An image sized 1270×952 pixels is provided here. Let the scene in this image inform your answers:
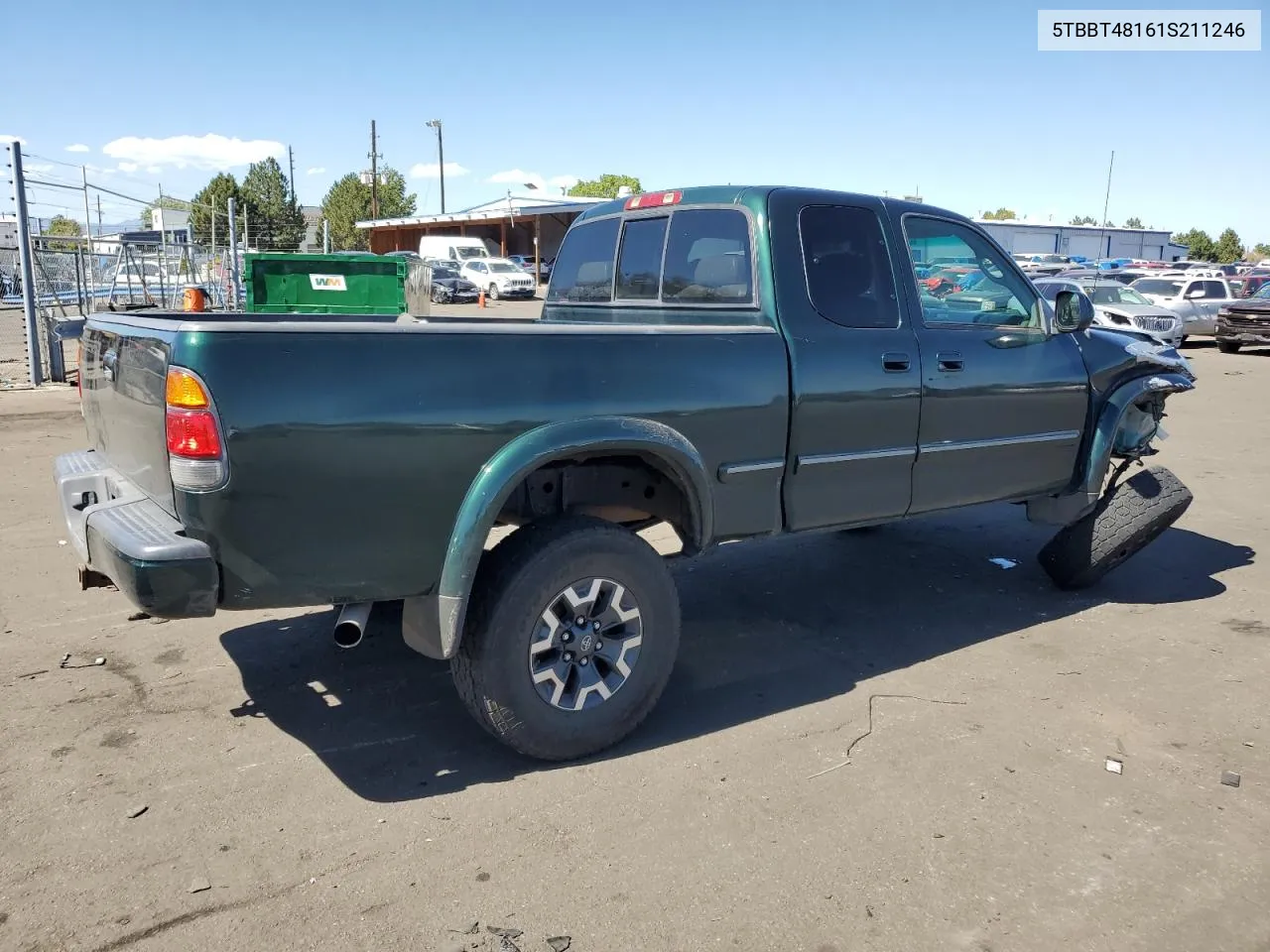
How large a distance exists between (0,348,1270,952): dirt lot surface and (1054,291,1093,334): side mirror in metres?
1.55

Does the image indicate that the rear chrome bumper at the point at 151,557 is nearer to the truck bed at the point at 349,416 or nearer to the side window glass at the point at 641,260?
the truck bed at the point at 349,416

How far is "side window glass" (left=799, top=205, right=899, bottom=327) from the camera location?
417 centimetres

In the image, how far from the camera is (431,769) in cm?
348

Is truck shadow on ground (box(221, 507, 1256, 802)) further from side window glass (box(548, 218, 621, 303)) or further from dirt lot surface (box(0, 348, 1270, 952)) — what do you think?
side window glass (box(548, 218, 621, 303))

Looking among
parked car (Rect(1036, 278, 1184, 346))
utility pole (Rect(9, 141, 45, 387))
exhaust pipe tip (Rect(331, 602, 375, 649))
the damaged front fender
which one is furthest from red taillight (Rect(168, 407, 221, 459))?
parked car (Rect(1036, 278, 1184, 346))

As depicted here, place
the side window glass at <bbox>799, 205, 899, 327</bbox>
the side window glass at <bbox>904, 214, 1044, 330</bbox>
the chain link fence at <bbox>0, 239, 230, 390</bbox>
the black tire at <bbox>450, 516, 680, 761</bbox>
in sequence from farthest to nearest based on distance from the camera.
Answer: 1. the chain link fence at <bbox>0, 239, 230, 390</bbox>
2. the side window glass at <bbox>904, 214, 1044, 330</bbox>
3. the side window glass at <bbox>799, 205, 899, 327</bbox>
4. the black tire at <bbox>450, 516, 680, 761</bbox>

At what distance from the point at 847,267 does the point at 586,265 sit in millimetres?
1509

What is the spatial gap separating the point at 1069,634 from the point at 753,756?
7.35ft

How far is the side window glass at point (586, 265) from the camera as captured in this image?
4992 mm

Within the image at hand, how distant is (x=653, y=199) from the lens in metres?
4.76

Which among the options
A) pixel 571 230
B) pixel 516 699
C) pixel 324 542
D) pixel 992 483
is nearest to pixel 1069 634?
pixel 992 483

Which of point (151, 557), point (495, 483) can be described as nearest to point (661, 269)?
point (495, 483)

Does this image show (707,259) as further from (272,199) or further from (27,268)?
(272,199)

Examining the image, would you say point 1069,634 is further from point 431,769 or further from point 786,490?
point 431,769
